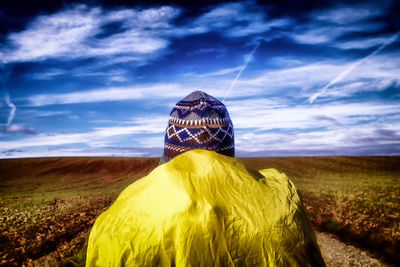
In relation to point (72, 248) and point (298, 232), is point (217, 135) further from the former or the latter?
point (72, 248)

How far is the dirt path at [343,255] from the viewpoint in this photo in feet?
17.8

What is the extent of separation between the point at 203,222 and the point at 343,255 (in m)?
5.73

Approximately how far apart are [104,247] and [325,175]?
1817 cm

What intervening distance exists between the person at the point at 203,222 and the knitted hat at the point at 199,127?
709 mm

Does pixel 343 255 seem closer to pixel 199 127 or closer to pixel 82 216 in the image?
pixel 199 127

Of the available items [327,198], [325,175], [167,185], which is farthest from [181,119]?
[325,175]

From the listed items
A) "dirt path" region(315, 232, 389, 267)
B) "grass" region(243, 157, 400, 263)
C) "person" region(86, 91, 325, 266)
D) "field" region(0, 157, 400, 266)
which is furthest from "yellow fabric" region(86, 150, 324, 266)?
"dirt path" region(315, 232, 389, 267)

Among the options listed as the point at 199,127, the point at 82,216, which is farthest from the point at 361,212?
the point at 82,216

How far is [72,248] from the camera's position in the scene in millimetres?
5164

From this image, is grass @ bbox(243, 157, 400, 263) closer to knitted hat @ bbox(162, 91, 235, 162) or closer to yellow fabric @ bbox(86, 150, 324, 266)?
knitted hat @ bbox(162, 91, 235, 162)

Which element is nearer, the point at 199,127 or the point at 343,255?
the point at 199,127

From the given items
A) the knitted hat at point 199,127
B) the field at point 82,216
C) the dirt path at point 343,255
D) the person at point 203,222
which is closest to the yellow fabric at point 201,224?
the person at point 203,222

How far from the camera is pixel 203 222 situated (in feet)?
5.98

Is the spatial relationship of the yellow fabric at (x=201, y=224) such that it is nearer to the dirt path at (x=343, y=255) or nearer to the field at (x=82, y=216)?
the field at (x=82, y=216)
